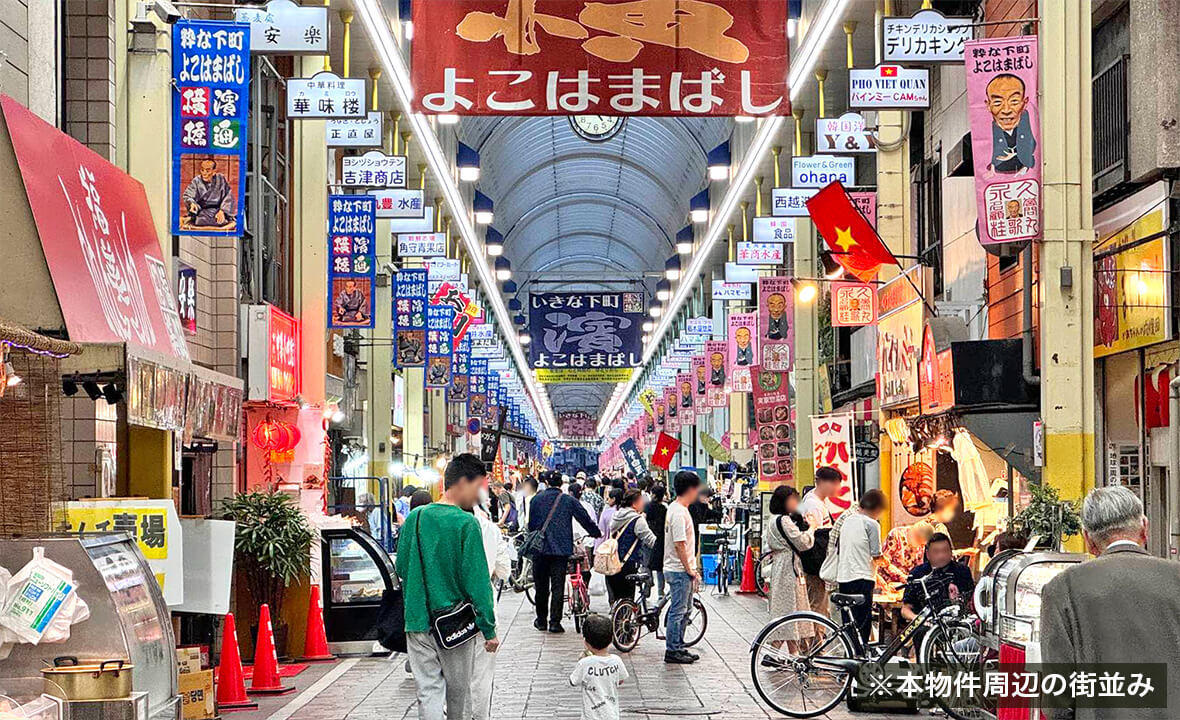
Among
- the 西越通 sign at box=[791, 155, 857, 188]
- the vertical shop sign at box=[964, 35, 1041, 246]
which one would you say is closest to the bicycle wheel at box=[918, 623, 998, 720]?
the vertical shop sign at box=[964, 35, 1041, 246]

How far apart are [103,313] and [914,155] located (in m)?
15.9

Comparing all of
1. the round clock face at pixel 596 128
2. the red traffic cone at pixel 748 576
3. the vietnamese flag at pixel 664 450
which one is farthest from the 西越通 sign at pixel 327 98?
the round clock face at pixel 596 128

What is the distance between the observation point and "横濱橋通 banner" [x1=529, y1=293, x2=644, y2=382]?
46.9 m

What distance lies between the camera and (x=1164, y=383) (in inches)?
555

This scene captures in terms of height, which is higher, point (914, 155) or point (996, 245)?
point (914, 155)

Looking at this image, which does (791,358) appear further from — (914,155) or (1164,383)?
(1164,383)

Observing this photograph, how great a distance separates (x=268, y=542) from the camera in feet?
48.5

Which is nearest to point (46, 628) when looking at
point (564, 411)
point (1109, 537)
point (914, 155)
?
point (1109, 537)

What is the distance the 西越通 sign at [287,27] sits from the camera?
15.3m

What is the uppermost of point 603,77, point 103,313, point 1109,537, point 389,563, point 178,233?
point 603,77

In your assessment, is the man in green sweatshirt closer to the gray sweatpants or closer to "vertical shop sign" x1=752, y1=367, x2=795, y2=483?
the gray sweatpants

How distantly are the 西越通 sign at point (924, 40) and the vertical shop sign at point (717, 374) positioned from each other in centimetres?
2388

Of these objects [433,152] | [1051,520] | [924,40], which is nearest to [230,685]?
[1051,520]

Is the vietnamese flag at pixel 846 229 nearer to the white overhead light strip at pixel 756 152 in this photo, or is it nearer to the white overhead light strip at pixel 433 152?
the white overhead light strip at pixel 756 152
